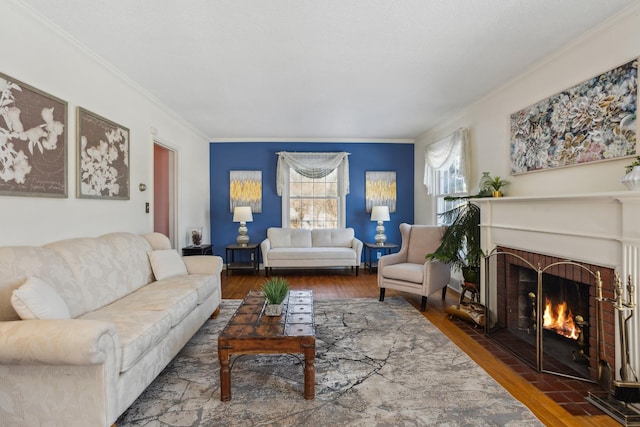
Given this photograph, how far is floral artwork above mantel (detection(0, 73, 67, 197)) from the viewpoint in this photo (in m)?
2.06

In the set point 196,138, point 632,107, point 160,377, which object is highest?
point 196,138

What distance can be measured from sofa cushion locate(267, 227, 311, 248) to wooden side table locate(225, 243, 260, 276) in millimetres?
339

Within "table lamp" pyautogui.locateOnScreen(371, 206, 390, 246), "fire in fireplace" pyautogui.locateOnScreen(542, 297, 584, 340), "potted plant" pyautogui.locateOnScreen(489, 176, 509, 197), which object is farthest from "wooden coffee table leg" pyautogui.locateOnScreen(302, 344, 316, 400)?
"table lamp" pyautogui.locateOnScreen(371, 206, 390, 246)

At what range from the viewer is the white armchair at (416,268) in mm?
3682

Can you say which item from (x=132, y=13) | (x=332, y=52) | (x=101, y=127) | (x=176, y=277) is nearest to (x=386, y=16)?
(x=332, y=52)

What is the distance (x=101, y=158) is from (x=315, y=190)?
393 centimetres

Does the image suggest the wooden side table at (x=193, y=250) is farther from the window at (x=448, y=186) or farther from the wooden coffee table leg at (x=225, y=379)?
the window at (x=448, y=186)

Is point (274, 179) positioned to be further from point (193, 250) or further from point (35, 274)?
point (35, 274)

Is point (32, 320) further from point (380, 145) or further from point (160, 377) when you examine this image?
point (380, 145)

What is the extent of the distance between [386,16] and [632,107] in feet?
5.76

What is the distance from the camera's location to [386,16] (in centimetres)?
222

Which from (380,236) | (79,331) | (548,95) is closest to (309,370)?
(79,331)

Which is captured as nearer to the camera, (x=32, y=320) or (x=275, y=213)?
(x=32, y=320)

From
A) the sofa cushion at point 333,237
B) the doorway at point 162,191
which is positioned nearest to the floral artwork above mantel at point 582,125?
the sofa cushion at point 333,237
